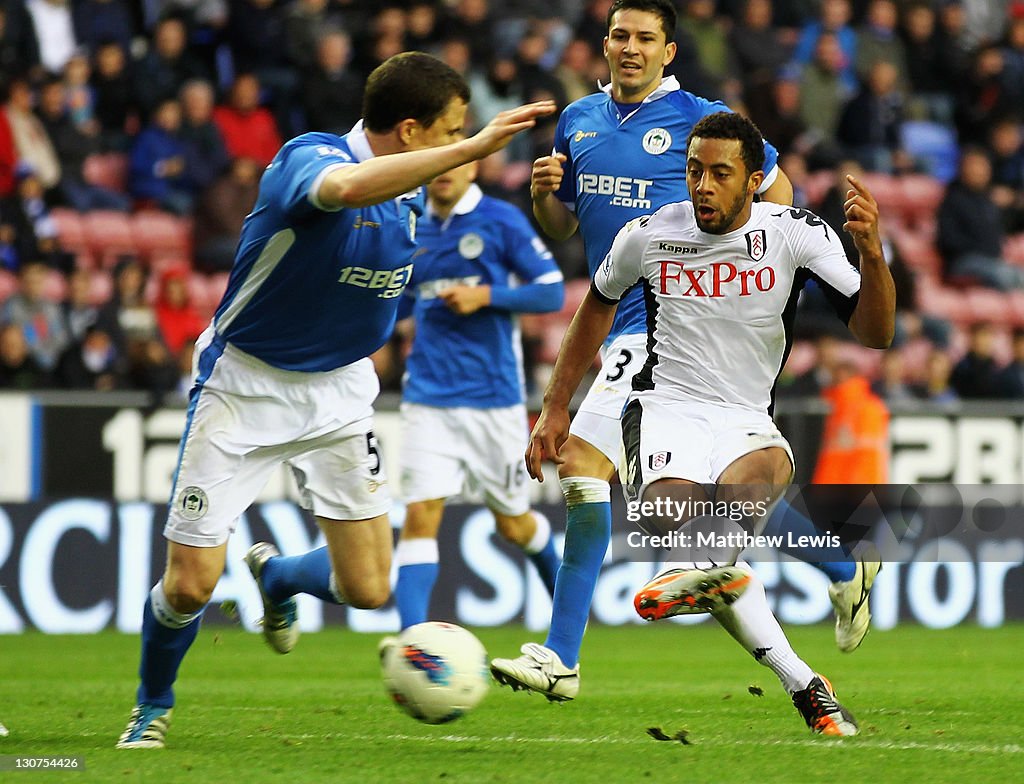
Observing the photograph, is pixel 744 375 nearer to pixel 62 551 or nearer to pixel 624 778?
pixel 624 778

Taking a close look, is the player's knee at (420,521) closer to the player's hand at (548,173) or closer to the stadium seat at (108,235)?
the player's hand at (548,173)

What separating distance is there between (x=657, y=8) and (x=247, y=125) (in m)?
8.81

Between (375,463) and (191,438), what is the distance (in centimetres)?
73

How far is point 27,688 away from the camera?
26.2 feet

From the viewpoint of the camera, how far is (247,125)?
1530 cm

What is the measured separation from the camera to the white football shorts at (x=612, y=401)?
263 inches

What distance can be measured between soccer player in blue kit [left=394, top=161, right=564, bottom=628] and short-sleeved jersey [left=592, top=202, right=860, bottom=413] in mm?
2846

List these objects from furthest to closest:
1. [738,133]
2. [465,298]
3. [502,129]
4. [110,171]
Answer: [110,171]
[465,298]
[738,133]
[502,129]

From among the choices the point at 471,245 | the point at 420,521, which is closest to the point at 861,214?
the point at 420,521

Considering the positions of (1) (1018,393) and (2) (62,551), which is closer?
(2) (62,551)

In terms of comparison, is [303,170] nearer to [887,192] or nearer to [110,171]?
[110,171]

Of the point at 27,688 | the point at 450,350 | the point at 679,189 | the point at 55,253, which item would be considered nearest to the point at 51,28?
the point at 55,253

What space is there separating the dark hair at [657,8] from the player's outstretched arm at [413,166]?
1740 millimetres

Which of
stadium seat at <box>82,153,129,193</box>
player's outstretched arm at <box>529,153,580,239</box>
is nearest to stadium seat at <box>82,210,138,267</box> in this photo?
stadium seat at <box>82,153,129,193</box>
